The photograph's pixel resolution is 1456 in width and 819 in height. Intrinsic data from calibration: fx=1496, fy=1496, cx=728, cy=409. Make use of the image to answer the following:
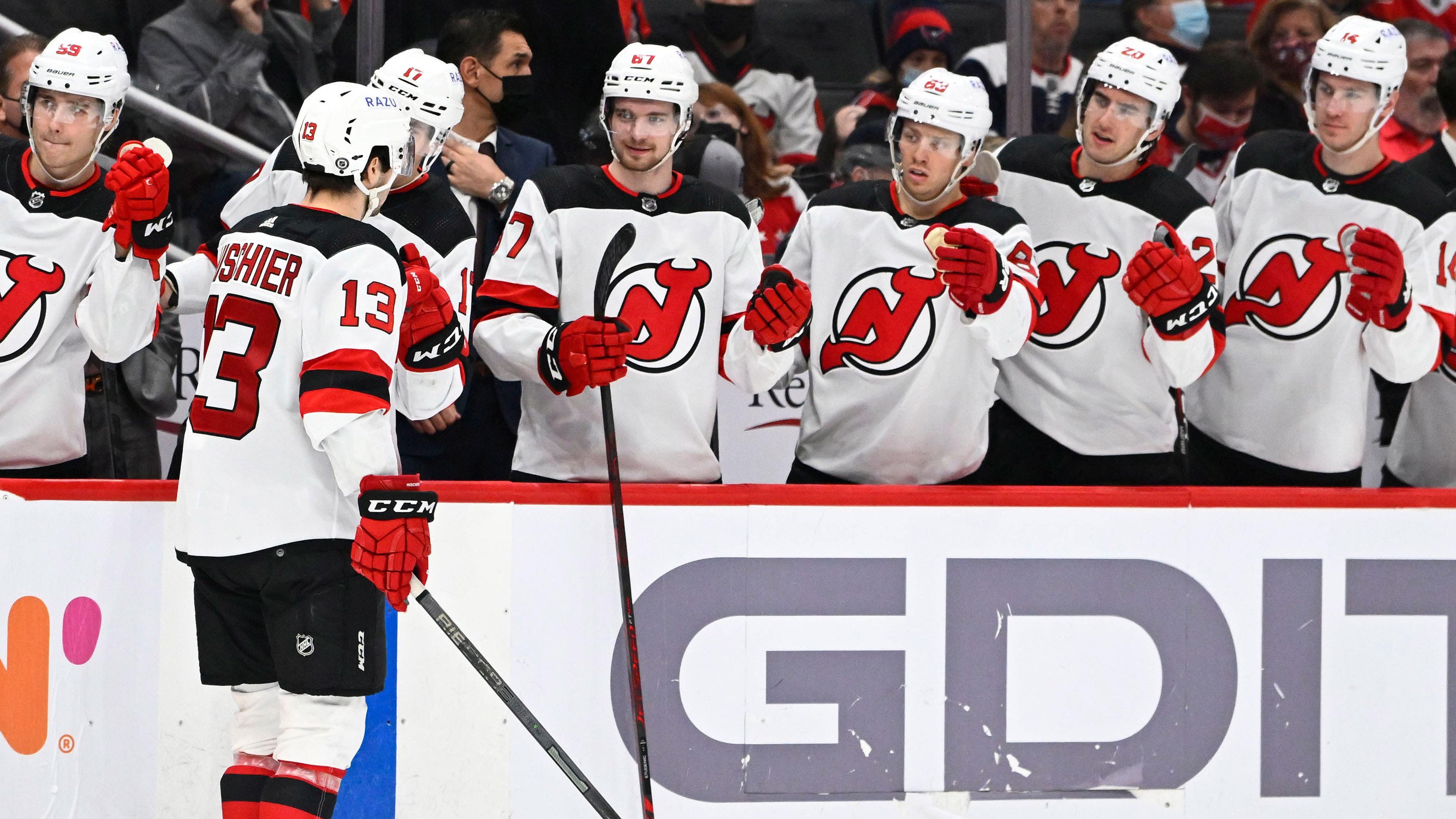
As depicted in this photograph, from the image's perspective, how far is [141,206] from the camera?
2.83 metres

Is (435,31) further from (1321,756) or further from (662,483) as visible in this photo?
(1321,756)

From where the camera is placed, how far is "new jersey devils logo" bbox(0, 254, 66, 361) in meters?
3.26

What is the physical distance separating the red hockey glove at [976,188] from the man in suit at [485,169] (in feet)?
3.45

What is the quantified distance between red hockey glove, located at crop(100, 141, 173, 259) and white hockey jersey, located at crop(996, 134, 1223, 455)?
188 cm

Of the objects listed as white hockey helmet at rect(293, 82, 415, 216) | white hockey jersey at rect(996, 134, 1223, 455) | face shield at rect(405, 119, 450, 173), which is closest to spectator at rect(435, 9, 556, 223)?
face shield at rect(405, 119, 450, 173)

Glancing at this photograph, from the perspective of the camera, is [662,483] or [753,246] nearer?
[662,483]

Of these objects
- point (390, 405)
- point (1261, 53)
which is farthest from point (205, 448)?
point (1261, 53)

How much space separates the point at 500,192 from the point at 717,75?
3.39 feet

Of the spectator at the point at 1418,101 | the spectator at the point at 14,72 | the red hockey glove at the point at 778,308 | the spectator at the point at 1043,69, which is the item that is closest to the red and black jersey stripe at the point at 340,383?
the red hockey glove at the point at 778,308

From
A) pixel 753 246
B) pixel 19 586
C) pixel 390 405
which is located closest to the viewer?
pixel 390 405

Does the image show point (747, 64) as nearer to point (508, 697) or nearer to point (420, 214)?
point (420, 214)

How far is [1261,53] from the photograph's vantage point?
4.66 m

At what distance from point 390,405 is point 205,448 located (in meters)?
0.34

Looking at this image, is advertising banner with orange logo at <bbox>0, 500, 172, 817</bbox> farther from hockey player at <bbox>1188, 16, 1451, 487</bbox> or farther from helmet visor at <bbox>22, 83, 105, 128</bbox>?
hockey player at <bbox>1188, 16, 1451, 487</bbox>
